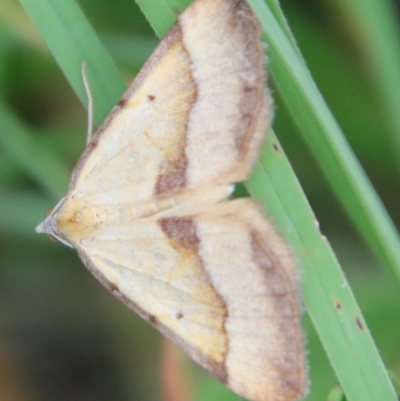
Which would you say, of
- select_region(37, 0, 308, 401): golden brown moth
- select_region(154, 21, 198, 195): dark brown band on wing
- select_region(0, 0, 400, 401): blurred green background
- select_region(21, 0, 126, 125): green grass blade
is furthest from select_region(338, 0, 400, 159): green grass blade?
select_region(21, 0, 126, 125): green grass blade

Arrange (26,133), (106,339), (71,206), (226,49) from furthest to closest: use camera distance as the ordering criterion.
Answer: (106,339) → (26,133) → (71,206) → (226,49)

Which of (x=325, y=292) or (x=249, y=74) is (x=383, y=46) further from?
(x=325, y=292)

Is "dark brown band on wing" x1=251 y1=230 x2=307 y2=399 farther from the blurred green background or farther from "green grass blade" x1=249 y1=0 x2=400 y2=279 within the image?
the blurred green background

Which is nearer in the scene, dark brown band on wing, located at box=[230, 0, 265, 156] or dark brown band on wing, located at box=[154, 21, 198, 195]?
dark brown band on wing, located at box=[230, 0, 265, 156]

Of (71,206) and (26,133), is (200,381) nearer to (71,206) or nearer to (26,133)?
(71,206)

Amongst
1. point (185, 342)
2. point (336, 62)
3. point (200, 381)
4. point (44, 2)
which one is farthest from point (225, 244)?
point (336, 62)

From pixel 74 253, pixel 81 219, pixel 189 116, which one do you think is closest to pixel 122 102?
pixel 189 116
